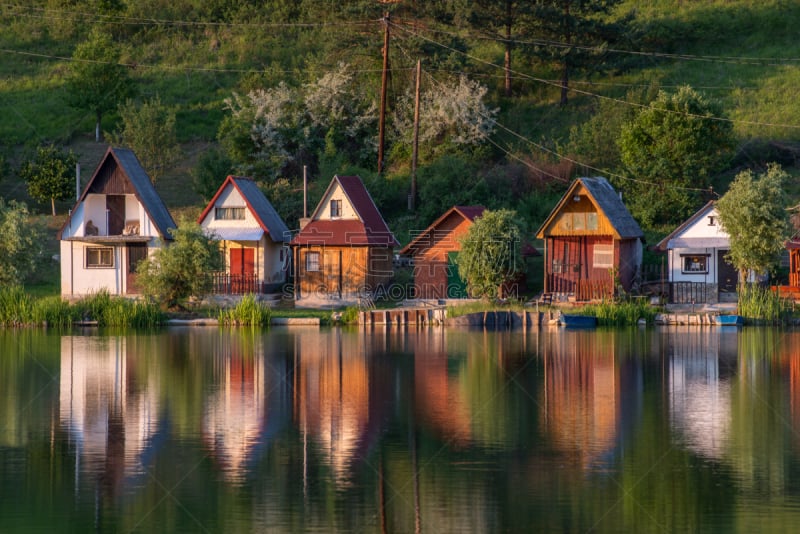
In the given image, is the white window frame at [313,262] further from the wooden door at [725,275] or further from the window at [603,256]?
the wooden door at [725,275]

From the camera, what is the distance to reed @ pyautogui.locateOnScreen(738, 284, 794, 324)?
1777 inches

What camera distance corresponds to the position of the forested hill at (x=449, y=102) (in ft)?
202

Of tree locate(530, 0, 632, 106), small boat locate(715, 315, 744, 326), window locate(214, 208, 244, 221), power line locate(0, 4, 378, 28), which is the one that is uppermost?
power line locate(0, 4, 378, 28)

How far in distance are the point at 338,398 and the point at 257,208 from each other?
90.4 ft

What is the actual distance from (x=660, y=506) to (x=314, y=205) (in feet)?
148

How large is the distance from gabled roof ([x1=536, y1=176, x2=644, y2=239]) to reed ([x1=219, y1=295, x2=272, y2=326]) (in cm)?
1260

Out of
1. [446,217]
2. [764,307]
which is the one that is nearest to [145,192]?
[446,217]

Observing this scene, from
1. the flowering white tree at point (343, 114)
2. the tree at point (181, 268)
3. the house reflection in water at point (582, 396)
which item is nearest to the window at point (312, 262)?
the tree at point (181, 268)

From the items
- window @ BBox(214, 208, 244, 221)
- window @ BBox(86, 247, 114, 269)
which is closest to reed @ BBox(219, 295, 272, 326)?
window @ BBox(214, 208, 244, 221)

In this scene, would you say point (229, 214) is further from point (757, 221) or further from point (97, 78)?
point (97, 78)

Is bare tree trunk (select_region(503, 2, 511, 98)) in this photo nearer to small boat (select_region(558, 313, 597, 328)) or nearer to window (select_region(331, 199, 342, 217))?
window (select_region(331, 199, 342, 217))

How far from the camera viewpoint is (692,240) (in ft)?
171

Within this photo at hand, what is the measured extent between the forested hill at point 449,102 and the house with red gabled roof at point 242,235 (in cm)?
726

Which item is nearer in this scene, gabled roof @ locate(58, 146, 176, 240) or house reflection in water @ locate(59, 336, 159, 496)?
house reflection in water @ locate(59, 336, 159, 496)
